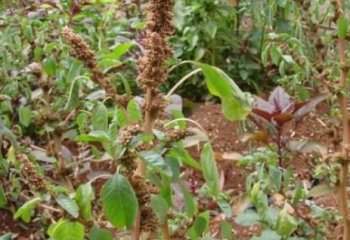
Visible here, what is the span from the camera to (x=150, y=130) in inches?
45.2

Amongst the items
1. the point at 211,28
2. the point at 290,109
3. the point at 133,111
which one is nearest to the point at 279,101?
the point at 290,109

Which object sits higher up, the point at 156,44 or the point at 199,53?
the point at 156,44

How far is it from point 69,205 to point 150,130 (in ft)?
0.62

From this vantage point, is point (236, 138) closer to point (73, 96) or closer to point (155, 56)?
point (73, 96)

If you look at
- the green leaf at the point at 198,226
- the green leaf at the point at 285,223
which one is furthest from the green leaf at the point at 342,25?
Answer: the green leaf at the point at 198,226

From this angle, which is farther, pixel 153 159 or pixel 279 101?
pixel 279 101

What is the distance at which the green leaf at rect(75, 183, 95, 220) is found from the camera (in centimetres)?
124

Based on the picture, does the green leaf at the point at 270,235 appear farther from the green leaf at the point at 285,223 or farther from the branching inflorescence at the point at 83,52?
the branching inflorescence at the point at 83,52

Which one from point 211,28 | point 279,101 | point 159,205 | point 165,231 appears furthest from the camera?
point 211,28

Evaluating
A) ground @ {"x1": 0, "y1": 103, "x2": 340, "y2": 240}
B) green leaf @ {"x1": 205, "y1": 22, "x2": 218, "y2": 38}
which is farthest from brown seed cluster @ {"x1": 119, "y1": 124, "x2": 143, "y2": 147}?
green leaf @ {"x1": 205, "y1": 22, "x2": 218, "y2": 38}

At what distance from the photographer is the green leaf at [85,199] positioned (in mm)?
1242

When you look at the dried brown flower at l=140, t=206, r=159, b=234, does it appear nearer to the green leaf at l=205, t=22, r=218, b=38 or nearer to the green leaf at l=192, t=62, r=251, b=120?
the green leaf at l=192, t=62, r=251, b=120

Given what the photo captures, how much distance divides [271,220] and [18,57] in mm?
1443

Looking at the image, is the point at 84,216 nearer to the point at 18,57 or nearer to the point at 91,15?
the point at 18,57
